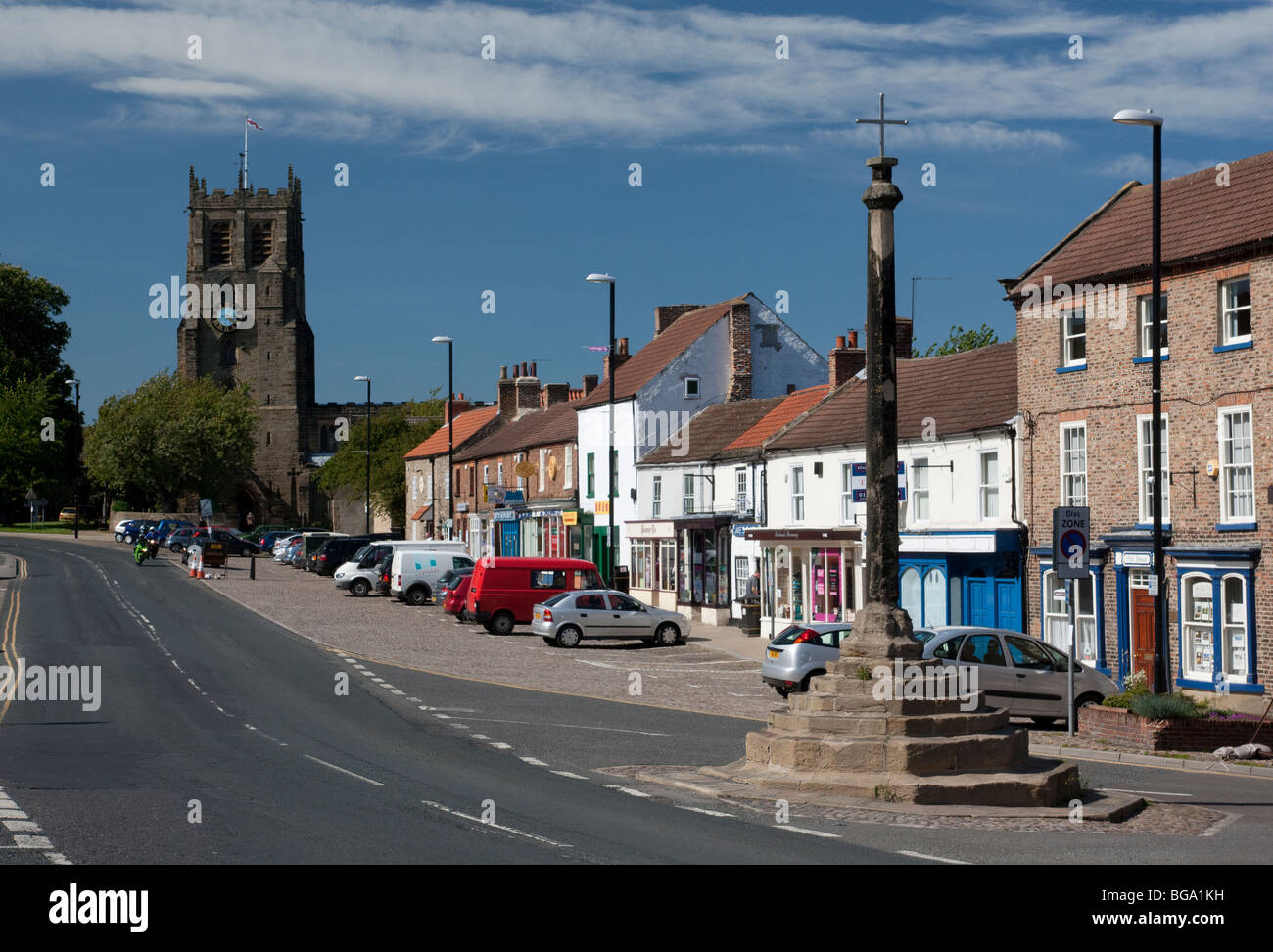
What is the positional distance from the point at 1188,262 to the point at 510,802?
19392 millimetres

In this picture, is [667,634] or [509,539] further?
[509,539]

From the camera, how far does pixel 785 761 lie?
15.8 meters

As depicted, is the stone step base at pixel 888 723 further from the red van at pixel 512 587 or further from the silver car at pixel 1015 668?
the red van at pixel 512 587

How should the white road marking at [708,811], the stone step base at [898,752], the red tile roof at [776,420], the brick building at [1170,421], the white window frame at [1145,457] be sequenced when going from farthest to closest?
the red tile roof at [776,420] → the white window frame at [1145,457] → the brick building at [1170,421] → the stone step base at [898,752] → the white road marking at [708,811]

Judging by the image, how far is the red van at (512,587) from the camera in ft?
135

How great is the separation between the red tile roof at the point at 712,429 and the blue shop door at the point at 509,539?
1657 cm

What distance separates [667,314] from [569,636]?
84.0 feet

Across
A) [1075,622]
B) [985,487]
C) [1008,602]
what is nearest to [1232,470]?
[1075,622]

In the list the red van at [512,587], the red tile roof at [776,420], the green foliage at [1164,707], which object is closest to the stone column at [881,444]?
the green foliage at [1164,707]

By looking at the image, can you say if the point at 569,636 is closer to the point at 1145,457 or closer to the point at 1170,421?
the point at 1145,457

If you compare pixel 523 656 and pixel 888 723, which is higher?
pixel 888 723

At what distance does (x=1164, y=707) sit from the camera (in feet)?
65.8

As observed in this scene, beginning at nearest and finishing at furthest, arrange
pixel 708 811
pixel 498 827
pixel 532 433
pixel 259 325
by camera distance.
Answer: pixel 498 827, pixel 708 811, pixel 532 433, pixel 259 325
